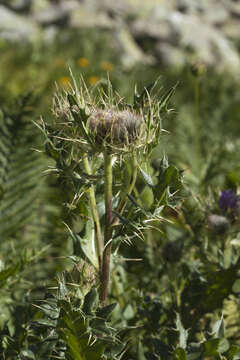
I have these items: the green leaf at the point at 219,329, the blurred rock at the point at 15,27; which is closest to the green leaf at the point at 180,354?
the green leaf at the point at 219,329

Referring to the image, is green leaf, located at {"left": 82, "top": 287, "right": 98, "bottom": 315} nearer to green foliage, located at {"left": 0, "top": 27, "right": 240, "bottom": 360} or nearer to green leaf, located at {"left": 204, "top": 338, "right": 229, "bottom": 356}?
green foliage, located at {"left": 0, "top": 27, "right": 240, "bottom": 360}

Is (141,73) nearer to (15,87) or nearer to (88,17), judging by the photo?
(15,87)

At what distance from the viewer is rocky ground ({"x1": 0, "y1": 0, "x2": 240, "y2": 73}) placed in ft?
26.2

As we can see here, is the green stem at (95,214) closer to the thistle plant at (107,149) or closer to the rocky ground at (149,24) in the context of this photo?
the thistle plant at (107,149)

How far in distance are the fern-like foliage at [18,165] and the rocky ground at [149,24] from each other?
18.6 ft

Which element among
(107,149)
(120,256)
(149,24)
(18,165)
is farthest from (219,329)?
(149,24)

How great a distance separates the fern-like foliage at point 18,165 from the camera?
1.50 metres

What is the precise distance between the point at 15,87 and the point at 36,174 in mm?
2706

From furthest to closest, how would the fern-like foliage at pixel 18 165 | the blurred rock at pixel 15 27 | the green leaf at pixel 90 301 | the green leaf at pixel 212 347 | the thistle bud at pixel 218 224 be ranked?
the blurred rock at pixel 15 27, the fern-like foliage at pixel 18 165, the thistle bud at pixel 218 224, the green leaf at pixel 212 347, the green leaf at pixel 90 301

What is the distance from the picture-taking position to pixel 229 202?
3.50 feet

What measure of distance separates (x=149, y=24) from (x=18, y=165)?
8.26 metres

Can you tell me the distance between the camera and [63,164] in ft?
2.37

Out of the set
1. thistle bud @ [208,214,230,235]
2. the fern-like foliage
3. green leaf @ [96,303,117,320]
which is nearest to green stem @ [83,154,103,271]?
green leaf @ [96,303,117,320]

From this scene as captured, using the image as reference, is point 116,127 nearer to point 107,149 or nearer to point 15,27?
point 107,149
